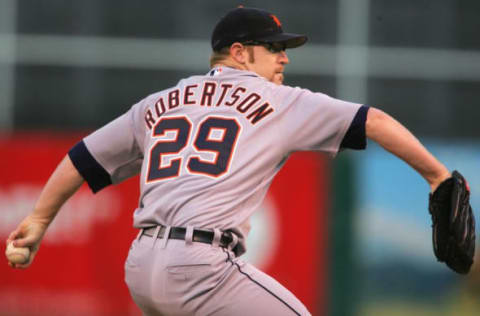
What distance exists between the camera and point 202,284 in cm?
305

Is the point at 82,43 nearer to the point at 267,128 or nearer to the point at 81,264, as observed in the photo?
the point at 81,264

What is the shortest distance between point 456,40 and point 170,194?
33.2 ft

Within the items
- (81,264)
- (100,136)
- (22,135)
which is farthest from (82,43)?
(100,136)

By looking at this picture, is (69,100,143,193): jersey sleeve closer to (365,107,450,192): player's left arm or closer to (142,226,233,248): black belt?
(142,226,233,248): black belt

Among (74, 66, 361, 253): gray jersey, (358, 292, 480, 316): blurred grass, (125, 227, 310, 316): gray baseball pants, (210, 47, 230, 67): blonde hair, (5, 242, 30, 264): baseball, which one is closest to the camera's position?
(125, 227, 310, 316): gray baseball pants

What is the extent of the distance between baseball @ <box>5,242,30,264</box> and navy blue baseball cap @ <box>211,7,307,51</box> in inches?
42.3

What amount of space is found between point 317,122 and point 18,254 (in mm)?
1229

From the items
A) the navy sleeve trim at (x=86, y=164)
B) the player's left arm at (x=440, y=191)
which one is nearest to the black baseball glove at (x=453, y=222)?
the player's left arm at (x=440, y=191)

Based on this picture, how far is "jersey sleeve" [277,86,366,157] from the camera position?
3.24 metres

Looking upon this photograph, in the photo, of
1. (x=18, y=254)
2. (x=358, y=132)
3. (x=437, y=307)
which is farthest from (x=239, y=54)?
(x=437, y=307)

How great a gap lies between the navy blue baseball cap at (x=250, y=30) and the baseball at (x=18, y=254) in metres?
1.07

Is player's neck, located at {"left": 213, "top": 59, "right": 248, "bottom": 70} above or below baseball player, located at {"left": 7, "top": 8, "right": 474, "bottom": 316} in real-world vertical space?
above

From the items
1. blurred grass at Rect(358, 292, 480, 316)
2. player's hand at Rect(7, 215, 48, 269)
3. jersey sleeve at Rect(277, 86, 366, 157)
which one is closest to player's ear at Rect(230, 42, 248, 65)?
jersey sleeve at Rect(277, 86, 366, 157)

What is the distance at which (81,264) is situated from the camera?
7.65 m
